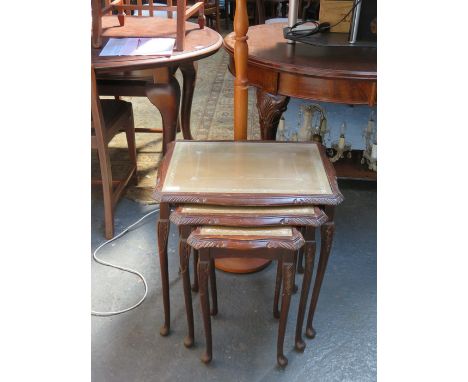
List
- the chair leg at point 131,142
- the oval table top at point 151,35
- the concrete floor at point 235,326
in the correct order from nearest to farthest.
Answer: the concrete floor at point 235,326 < the oval table top at point 151,35 < the chair leg at point 131,142

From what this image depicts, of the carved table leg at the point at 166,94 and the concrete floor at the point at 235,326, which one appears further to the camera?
the carved table leg at the point at 166,94

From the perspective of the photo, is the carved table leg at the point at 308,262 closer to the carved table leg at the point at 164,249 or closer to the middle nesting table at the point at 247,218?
the middle nesting table at the point at 247,218

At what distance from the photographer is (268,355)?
1.35 m

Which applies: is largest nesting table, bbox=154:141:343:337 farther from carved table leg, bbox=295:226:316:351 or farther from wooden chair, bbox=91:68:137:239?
wooden chair, bbox=91:68:137:239

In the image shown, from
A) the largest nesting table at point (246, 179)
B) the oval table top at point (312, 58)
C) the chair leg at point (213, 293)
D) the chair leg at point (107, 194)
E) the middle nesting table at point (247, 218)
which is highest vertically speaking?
the oval table top at point (312, 58)

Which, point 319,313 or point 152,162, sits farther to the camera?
point 152,162

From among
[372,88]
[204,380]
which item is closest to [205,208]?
[204,380]

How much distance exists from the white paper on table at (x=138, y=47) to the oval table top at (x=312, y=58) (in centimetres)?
29

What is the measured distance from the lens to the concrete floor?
131 cm

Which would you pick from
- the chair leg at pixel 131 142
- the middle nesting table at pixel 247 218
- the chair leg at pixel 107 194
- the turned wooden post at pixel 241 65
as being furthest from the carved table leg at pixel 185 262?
the chair leg at pixel 131 142

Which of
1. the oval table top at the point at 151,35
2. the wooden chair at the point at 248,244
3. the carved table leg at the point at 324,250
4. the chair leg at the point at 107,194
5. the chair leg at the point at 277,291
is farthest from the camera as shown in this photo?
the chair leg at the point at 107,194

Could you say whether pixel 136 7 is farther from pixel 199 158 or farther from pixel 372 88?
pixel 372 88

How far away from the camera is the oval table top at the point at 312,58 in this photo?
133 cm
